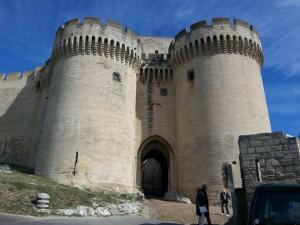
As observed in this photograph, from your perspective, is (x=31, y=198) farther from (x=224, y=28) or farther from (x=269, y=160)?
(x=224, y=28)

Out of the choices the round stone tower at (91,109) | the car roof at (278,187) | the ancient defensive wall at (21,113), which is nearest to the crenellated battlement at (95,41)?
the round stone tower at (91,109)

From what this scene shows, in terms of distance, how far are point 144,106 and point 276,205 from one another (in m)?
16.0

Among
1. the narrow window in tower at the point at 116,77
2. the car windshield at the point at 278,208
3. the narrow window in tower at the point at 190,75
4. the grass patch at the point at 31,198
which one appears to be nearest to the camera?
the car windshield at the point at 278,208

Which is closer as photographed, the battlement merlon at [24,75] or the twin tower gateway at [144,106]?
the twin tower gateway at [144,106]

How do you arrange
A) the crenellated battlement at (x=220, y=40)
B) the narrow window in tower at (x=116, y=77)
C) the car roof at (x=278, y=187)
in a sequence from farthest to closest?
the crenellated battlement at (x=220, y=40) → the narrow window in tower at (x=116, y=77) → the car roof at (x=278, y=187)

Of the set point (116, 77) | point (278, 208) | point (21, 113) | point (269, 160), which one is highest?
point (116, 77)

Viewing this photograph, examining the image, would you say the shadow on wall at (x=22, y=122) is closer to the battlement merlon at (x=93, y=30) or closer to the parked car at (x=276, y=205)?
the battlement merlon at (x=93, y=30)

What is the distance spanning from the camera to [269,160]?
7.46m

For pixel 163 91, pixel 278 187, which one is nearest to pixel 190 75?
pixel 163 91

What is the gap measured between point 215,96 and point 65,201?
32.4ft

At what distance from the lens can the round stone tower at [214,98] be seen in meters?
16.0

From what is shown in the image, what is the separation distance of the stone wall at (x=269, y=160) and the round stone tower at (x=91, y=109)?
346 inches

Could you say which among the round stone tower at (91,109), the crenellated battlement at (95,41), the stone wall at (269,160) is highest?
the crenellated battlement at (95,41)

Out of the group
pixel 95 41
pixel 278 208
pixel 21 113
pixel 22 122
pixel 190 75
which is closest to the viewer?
pixel 278 208
